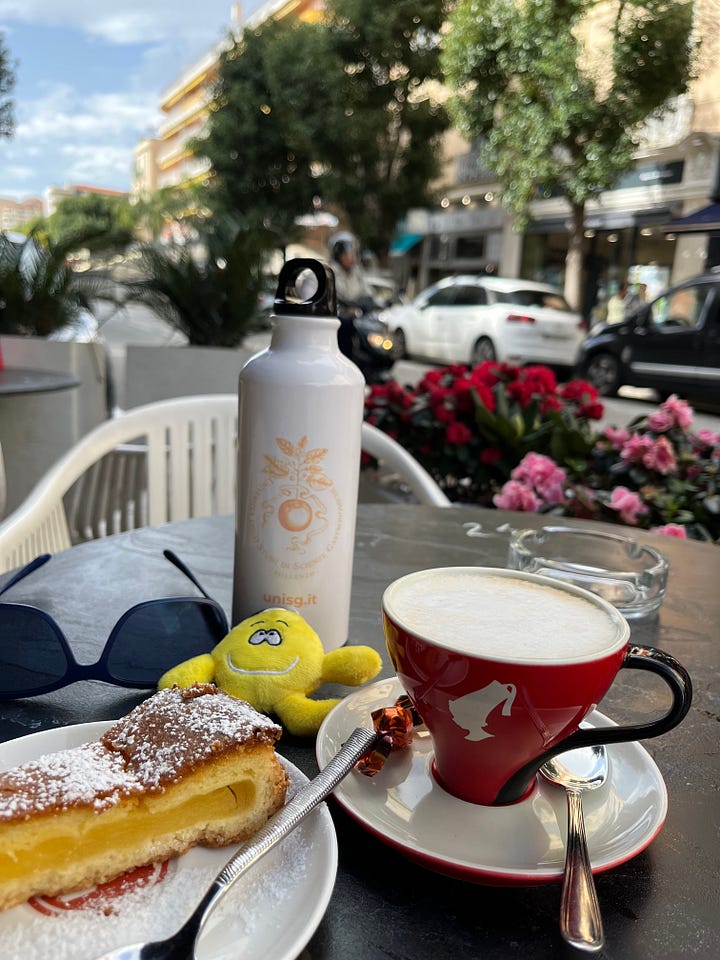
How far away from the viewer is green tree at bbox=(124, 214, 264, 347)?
13.0ft

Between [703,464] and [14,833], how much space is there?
7.10 ft

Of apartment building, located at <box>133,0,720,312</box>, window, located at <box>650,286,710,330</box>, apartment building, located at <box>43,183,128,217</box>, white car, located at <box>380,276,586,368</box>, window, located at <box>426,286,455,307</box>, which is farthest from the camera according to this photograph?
apartment building, located at <box>43,183,128,217</box>

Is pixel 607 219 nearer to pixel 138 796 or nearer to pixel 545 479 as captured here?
pixel 545 479

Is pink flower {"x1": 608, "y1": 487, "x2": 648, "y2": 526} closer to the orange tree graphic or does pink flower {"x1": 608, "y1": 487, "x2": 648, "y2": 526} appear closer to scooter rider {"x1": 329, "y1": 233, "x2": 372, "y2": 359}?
the orange tree graphic

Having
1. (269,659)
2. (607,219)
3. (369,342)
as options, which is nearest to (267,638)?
(269,659)

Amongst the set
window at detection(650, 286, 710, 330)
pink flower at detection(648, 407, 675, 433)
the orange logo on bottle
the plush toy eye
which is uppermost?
window at detection(650, 286, 710, 330)

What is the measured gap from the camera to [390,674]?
769 millimetres

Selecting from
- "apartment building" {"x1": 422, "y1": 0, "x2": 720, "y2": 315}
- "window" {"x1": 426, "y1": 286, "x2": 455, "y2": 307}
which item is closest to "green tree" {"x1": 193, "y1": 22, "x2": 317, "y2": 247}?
"apartment building" {"x1": 422, "y1": 0, "x2": 720, "y2": 315}

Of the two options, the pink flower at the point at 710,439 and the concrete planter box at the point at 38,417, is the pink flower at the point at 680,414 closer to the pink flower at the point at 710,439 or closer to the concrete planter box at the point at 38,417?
the pink flower at the point at 710,439

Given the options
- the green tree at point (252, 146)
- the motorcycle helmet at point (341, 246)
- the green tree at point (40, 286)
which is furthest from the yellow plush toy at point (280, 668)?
the green tree at point (252, 146)

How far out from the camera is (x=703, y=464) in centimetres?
218

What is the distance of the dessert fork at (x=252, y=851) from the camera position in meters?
0.38

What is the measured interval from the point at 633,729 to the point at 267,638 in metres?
0.33

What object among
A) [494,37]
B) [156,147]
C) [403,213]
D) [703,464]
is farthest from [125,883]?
[156,147]
